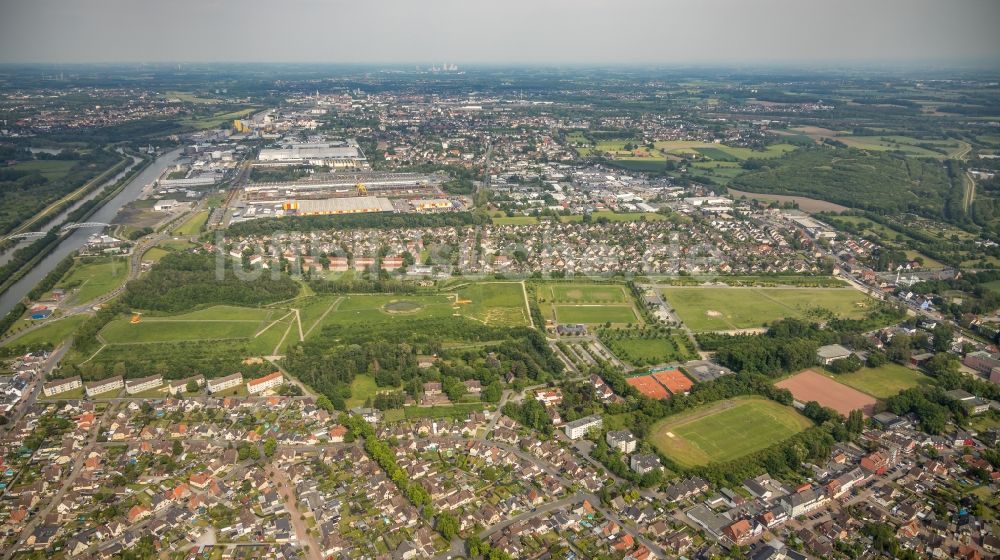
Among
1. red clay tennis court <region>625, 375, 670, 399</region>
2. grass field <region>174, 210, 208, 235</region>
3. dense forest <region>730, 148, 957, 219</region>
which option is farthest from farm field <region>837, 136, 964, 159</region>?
grass field <region>174, 210, 208, 235</region>

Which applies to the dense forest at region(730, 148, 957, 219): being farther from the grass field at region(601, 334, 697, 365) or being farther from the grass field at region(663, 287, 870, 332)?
the grass field at region(601, 334, 697, 365)

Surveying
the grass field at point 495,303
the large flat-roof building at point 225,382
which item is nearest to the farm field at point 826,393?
the grass field at point 495,303

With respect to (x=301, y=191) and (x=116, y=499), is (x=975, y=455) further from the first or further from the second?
(x=301, y=191)

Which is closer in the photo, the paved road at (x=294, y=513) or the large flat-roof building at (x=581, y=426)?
the paved road at (x=294, y=513)

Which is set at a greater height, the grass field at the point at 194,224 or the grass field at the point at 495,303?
the grass field at the point at 194,224

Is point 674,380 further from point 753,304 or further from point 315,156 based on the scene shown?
point 315,156

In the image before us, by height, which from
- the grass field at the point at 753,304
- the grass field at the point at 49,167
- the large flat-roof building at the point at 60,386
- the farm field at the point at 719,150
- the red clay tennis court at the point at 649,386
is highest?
the grass field at the point at 49,167

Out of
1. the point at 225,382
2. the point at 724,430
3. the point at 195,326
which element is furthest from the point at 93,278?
the point at 724,430

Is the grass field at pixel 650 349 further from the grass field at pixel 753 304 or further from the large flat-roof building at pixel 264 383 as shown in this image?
the large flat-roof building at pixel 264 383
